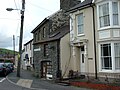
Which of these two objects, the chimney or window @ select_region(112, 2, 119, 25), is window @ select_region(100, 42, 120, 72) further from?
the chimney

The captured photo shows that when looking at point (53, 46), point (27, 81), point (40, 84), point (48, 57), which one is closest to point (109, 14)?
point (53, 46)

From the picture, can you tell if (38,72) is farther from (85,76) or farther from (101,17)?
(101,17)

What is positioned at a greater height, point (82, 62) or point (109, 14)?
point (109, 14)

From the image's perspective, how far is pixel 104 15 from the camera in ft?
67.4

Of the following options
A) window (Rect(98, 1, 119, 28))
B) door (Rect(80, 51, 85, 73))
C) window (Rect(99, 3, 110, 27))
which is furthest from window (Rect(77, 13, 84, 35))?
window (Rect(98, 1, 119, 28))

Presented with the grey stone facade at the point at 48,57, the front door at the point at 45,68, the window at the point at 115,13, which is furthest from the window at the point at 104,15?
the front door at the point at 45,68

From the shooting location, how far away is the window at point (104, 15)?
2028 centimetres

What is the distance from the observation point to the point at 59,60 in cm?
2456

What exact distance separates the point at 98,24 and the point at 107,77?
15.1 feet

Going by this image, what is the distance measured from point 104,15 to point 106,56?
344cm

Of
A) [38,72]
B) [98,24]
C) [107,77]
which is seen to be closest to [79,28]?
[98,24]

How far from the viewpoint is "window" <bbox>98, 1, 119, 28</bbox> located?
784 inches

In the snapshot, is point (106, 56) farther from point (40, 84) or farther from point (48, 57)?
point (48, 57)

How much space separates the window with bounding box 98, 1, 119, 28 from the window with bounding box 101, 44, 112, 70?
1.81 m
